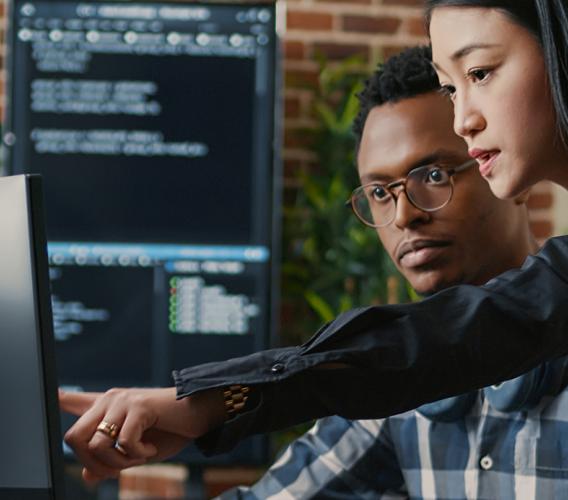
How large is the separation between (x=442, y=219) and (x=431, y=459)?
1.19 ft

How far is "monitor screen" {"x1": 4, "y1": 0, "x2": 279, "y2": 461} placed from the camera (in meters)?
3.04

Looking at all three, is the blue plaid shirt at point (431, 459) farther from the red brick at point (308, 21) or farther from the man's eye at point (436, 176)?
the red brick at point (308, 21)

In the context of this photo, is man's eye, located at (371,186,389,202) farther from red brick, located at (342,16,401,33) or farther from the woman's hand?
red brick, located at (342,16,401,33)

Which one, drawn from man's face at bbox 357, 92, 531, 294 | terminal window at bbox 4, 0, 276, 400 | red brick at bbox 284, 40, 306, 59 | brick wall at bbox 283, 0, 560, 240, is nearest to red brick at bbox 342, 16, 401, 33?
brick wall at bbox 283, 0, 560, 240

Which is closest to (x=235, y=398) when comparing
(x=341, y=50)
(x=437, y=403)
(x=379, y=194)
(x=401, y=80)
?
(x=437, y=403)

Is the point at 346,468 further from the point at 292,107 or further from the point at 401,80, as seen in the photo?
the point at 292,107

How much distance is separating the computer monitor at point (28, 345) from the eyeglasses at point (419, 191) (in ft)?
2.86

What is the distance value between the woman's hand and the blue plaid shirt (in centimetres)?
64

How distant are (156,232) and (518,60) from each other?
6.62 ft

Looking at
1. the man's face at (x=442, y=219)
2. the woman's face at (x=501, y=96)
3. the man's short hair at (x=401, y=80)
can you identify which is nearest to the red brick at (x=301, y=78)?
the man's short hair at (x=401, y=80)

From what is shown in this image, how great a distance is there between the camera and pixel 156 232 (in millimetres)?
3059

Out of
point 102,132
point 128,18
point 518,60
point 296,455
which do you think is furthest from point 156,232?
point 518,60

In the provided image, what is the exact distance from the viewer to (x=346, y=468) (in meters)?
1.85

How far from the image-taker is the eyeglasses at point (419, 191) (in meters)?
1.74
